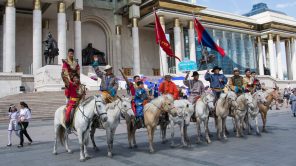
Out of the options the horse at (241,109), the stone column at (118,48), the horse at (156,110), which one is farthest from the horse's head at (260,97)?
the stone column at (118,48)

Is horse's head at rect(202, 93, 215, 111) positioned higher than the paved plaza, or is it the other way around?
horse's head at rect(202, 93, 215, 111)

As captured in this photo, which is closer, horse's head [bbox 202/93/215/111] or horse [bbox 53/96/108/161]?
horse [bbox 53/96/108/161]

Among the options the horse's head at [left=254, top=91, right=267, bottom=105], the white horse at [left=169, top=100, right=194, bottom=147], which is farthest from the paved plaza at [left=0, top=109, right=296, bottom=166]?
the horse's head at [left=254, top=91, right=267, bottom=105]

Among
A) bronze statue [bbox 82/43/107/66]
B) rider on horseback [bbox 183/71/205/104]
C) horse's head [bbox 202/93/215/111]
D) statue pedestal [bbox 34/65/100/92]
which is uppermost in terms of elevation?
bronze statue [bbox 82/43/107/66]

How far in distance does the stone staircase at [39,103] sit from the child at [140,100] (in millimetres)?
9954

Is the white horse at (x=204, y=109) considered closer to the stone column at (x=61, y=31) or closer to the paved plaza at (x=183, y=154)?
the paved plaza at (x=183, y=154)

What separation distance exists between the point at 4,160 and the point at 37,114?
1027cm

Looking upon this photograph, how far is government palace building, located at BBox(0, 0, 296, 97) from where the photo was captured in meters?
24.3

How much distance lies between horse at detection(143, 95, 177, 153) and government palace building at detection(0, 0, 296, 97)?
14.2 meters

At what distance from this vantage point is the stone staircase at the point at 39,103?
16.1 metres

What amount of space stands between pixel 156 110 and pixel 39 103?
42.9ft

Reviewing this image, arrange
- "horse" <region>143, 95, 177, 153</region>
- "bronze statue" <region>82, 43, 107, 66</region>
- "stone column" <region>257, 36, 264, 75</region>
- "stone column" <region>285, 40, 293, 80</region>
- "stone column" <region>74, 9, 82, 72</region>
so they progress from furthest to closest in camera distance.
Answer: "stone column" <region>285, 40, 293, 80</region> → "stone column" <region>257, 36, 264, 75</region> → "bronze statue" <region>82, 43, 107, 66</region> → "stone column" <region>74, 9, 82, 72</region> → "horse" <region>143, 95, 177, 153</region>

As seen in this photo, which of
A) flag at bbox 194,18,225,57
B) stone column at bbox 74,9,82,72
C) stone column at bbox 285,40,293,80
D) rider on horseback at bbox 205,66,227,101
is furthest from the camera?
stone column at bbox 285,40,293,80

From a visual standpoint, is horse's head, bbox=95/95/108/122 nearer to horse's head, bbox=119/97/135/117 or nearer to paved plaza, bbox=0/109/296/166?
horse's head, bbox=119/97/135/117
